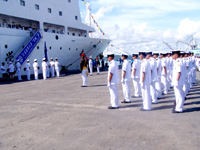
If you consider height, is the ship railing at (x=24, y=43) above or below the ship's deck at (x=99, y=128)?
above

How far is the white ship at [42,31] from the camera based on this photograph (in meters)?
17.1

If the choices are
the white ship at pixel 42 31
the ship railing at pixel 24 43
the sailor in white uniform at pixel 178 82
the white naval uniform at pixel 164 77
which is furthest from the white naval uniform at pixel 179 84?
the ship railing at pixel 24 43

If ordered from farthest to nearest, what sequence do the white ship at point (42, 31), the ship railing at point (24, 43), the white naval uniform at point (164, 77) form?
the ship railing at point (24, 43) → the white ship at point (42, 31) → the white naval uniform at point (164, 77)

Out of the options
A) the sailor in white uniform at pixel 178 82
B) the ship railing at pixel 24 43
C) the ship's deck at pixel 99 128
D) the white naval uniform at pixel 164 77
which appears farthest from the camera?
the ship railing at pixel 24 43

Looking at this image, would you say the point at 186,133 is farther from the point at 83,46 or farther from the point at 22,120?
the point at 83,46

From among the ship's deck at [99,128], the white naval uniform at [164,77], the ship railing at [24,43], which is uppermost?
the ship railing at [24,43]

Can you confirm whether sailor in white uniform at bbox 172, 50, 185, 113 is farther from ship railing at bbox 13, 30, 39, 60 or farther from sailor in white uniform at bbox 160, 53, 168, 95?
ship railing at bbox 13, 30, 39, 60

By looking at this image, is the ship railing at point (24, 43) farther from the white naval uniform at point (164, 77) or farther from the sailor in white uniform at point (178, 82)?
the sailor in white uniform at point (178, 82)

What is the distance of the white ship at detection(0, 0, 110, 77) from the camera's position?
56.0ft

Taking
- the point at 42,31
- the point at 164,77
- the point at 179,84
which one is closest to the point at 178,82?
the point at 179,84

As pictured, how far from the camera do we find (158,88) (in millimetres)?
7102

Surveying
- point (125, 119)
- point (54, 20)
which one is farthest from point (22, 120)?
point (54, 20)

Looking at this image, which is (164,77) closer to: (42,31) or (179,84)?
(179,84)

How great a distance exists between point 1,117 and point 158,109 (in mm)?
4218
